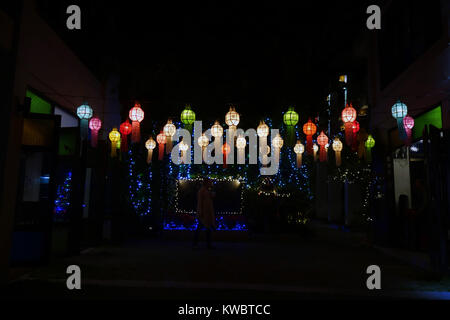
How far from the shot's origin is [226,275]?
5.21m

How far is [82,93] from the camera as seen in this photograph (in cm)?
828

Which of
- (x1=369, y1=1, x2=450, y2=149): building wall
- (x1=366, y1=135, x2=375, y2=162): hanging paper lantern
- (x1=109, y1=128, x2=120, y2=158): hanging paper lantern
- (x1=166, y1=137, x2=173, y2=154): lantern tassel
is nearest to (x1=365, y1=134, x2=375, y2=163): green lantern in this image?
(x1=366, y1=135, x2=375, y2=162): hanging paper lantern

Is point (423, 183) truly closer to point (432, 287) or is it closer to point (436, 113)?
point (436, 113)

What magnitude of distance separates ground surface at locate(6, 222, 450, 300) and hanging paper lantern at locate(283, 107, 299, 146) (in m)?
2.74

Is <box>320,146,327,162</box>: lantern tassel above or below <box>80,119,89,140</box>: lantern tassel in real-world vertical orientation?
below

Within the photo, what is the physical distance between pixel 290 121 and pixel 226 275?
12.5ft

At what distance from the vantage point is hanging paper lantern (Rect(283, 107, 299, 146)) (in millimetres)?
7258

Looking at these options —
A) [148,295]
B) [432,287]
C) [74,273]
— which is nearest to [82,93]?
[74,273]

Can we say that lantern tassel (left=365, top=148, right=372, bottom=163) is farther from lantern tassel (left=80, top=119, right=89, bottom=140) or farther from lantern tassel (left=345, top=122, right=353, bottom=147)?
lantern tassel (left=80, top=119, right=89, bottom=140)

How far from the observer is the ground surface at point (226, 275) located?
4172 millimetres

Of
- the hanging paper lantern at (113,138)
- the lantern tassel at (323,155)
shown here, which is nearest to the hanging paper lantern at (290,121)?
the lantern tassel at (323,155)

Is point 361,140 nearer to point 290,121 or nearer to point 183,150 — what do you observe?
point 290,121

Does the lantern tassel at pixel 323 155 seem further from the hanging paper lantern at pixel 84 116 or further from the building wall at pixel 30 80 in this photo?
the building wall at pixel 30 80

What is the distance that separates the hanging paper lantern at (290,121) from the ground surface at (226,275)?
2743 mm
